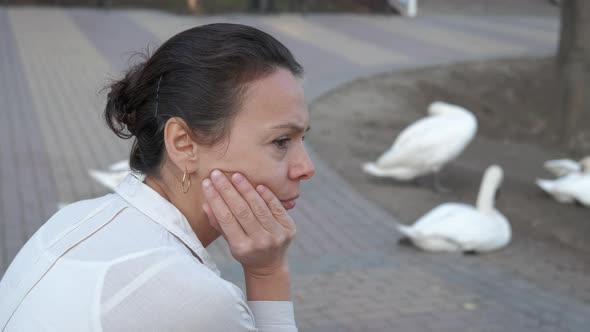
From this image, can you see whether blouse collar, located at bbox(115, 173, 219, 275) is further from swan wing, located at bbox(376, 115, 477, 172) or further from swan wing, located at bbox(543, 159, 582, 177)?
swan wing, located at bbox(543, 159, 582, 177)

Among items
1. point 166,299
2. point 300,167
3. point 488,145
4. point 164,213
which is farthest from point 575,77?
point 166,299

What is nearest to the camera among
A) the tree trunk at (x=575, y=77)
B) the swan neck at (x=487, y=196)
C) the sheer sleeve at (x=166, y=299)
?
the sheer sleeve at (x=166, y=299)

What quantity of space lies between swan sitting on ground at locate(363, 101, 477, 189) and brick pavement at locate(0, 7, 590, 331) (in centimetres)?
47

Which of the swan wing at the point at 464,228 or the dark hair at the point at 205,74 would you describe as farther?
the swan wing at the point at 464,228

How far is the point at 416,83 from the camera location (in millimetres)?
12938

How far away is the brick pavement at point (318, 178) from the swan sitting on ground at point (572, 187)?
1.74 meters

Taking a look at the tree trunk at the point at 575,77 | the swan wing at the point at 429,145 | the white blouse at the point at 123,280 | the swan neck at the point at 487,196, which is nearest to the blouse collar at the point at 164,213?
the white blouse at the point at 123,280

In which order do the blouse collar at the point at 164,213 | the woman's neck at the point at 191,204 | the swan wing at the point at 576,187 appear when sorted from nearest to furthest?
the blouse collar at the point at 164,213 → the woman's neck at the point at 191,204 → the swan wing at the point at 576,187

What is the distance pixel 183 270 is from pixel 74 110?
356 inches

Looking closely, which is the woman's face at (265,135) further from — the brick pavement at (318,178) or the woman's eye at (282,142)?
the brick pavement at (318,178)

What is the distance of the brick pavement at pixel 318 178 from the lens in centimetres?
552

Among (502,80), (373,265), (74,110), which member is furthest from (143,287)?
(502,80)

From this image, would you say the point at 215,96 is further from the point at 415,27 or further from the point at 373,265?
the point at 415,27

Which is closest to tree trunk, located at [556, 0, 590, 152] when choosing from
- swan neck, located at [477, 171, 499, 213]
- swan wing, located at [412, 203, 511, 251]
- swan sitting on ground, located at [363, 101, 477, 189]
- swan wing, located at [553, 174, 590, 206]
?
swan wing, located at [553, 174, 590, 206]
